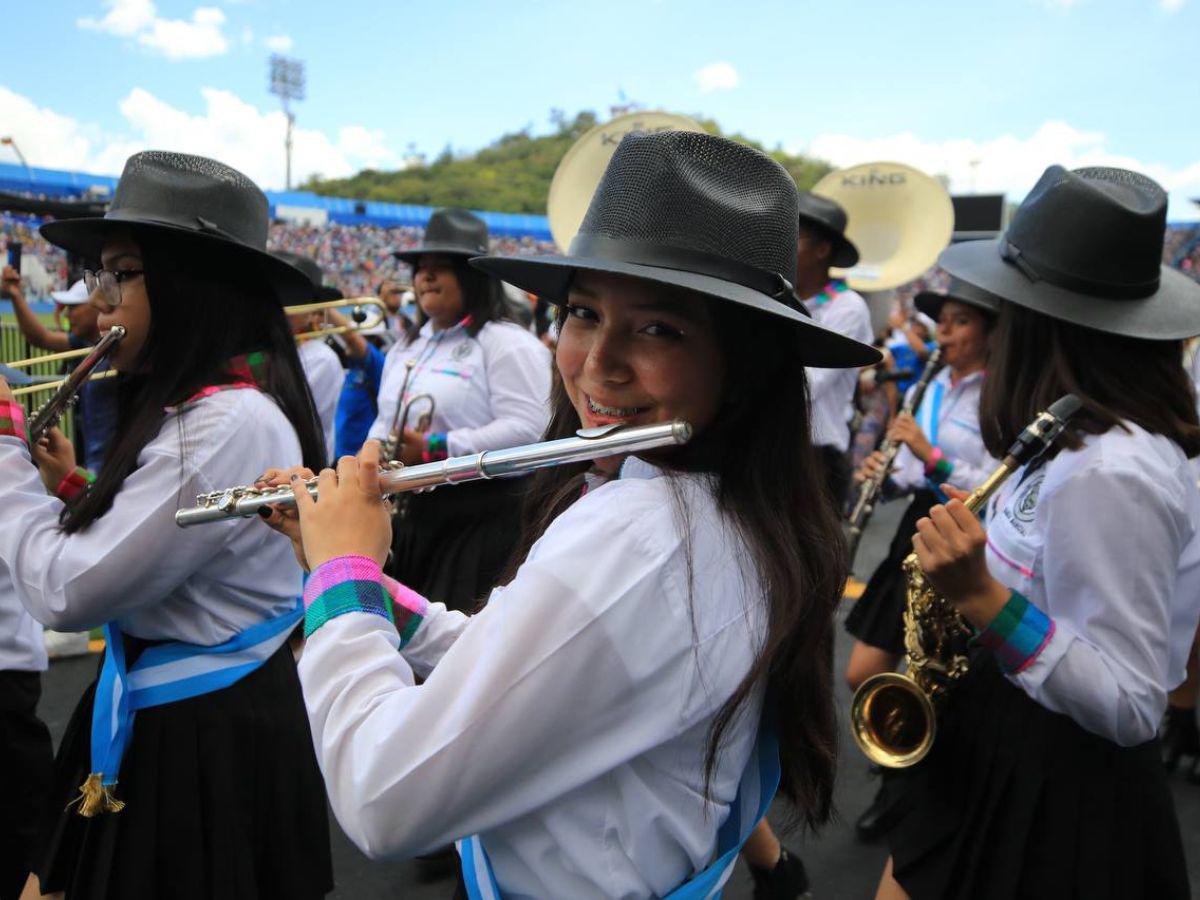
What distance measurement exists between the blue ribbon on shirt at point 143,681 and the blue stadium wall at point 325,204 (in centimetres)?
1380

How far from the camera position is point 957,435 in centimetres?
394

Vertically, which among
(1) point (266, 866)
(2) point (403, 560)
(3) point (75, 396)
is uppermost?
(3) point (75, 396)

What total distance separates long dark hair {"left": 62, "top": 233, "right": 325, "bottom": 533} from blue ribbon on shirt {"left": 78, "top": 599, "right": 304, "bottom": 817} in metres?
0.35

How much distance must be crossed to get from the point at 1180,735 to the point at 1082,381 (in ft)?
9.36

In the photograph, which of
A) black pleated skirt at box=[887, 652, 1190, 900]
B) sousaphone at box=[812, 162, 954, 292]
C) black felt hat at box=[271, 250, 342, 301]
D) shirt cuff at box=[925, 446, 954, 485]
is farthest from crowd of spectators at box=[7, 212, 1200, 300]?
black pleated skirt at box=[887, 652, 1190, 900]

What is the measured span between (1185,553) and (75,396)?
8.52ft

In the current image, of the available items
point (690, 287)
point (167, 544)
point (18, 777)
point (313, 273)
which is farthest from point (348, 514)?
point (313, 273)

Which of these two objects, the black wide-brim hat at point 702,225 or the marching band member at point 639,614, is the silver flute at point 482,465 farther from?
the black wide-brim hat at point 702,225

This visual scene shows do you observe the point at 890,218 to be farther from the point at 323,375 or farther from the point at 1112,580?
the point at 1112,580

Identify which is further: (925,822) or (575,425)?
(925,822)

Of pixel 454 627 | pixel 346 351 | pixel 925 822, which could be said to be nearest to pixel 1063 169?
pixel 925 822

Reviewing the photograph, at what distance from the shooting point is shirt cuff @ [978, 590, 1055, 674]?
169cm

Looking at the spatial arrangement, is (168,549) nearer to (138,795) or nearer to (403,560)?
(138,795)

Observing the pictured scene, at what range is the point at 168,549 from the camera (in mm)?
1848
